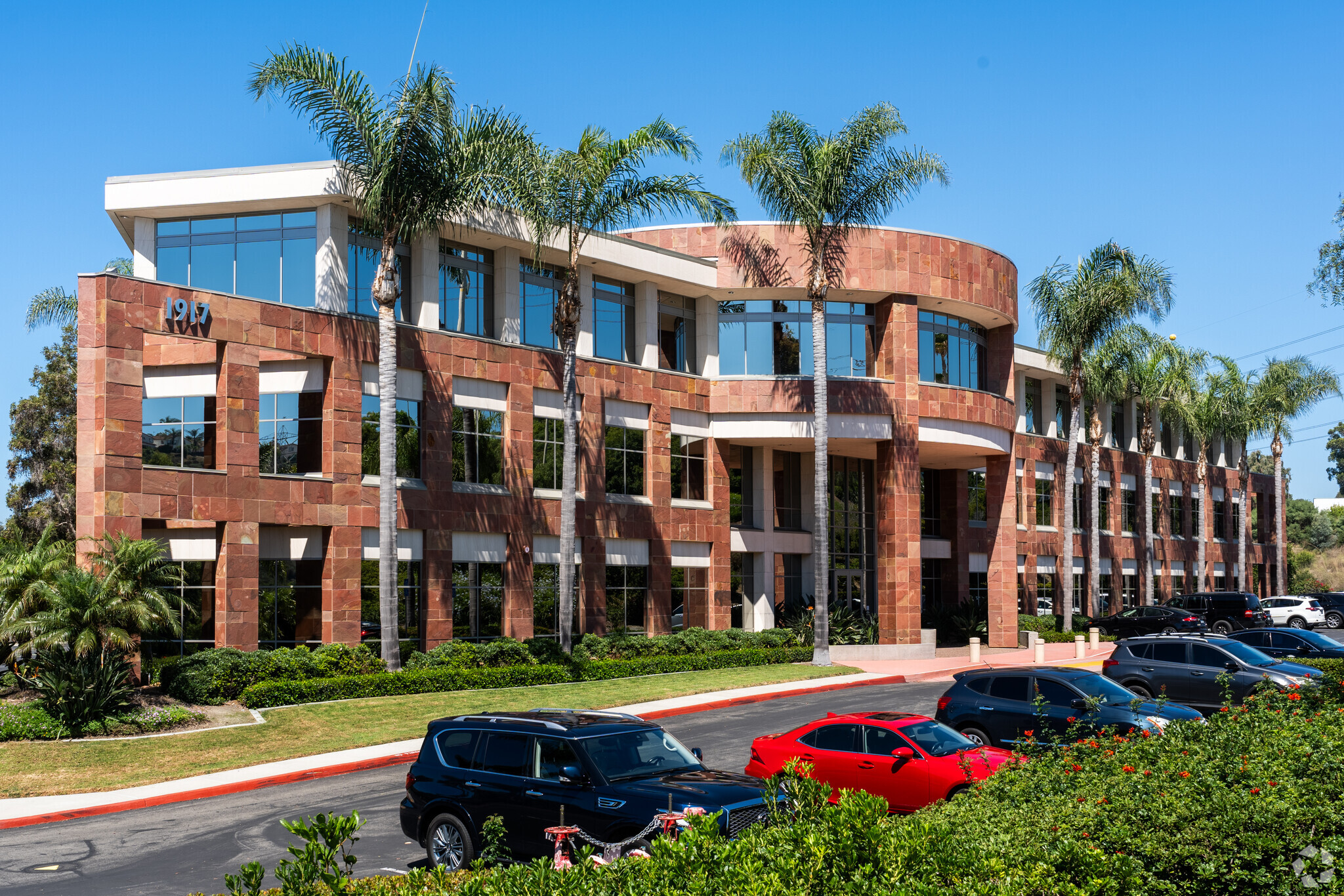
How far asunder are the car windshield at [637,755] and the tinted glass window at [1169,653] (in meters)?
15.5

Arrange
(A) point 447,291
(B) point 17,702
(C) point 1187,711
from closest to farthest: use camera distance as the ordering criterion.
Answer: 1. (C) point 1187,711
2. (B) point 17,702
3. (A) point 447,291

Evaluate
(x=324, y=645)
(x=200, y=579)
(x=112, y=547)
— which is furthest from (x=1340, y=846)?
(x=200, y=579)

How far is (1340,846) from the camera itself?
7934mm

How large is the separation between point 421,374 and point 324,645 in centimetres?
840

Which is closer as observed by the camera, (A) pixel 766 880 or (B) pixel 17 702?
(A) pixel 766 880

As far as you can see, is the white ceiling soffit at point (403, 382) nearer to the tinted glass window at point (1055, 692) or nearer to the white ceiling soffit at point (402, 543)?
the white ceiling soffit at point (402, 543)

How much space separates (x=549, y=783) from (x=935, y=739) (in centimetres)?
598

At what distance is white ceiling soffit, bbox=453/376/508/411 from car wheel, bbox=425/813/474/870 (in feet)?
74.0

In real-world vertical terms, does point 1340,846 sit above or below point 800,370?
below

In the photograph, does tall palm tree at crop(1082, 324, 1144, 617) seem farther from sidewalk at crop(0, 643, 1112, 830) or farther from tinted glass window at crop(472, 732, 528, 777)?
tinted glass window at crop(472, 732, 528, 777)

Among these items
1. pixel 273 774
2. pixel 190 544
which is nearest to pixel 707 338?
pixel 190 544

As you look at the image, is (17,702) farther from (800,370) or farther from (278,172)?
(800,370)

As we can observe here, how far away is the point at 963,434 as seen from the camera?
44.7 meters

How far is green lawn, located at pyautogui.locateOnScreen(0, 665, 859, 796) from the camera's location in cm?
2036
